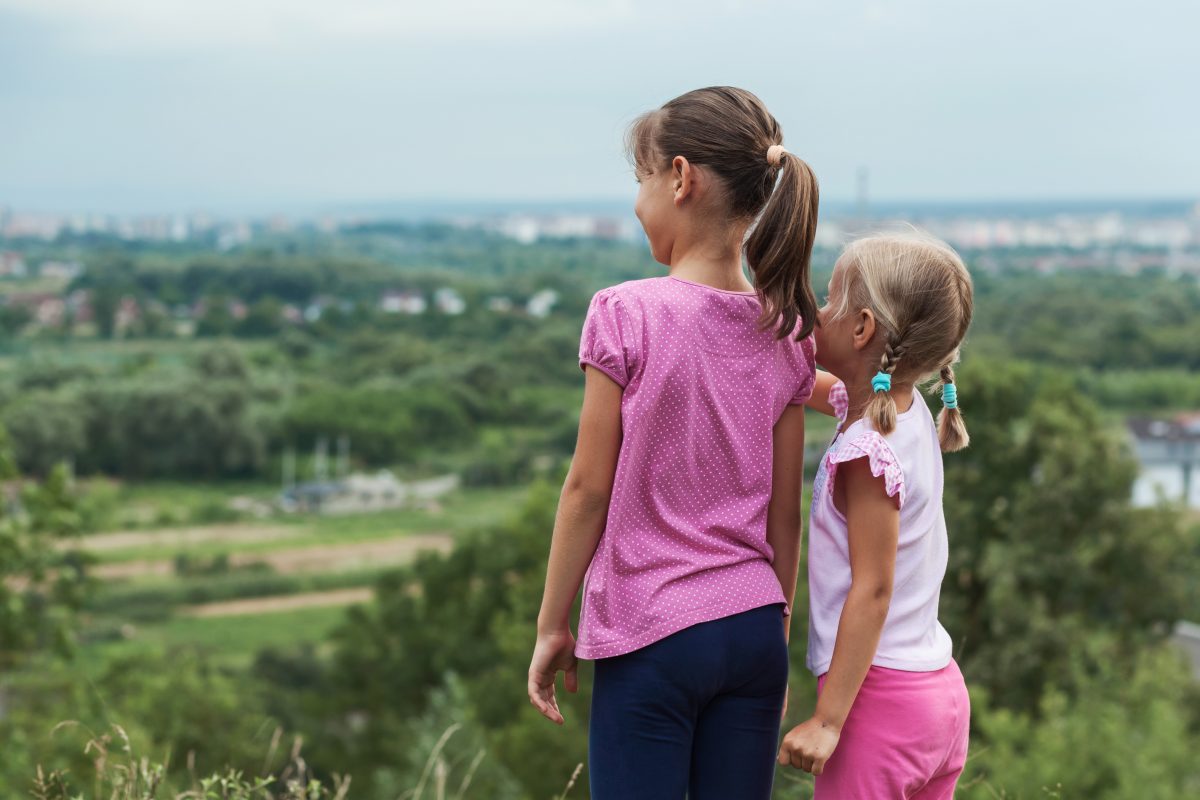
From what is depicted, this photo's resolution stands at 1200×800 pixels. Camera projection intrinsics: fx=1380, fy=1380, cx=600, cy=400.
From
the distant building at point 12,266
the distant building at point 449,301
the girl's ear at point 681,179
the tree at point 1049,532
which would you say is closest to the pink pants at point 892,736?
the girl's ear at point 681,179

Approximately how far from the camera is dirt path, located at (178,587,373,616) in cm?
3253

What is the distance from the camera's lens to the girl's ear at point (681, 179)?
5.77 feet

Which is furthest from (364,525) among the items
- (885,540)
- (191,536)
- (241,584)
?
(885,540)

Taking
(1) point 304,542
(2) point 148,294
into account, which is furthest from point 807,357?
(2) point 148,294

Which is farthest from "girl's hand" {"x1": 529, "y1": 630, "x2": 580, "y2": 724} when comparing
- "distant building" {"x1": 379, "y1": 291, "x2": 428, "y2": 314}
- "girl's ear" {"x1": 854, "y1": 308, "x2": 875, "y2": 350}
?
"distant building" {"x1": 379, "y1": 291, "x2": 428, "y2": 314}

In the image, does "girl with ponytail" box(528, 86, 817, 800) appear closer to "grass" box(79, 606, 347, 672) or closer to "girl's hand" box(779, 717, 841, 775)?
"girl's hand" box(779, 717, 841, 775)

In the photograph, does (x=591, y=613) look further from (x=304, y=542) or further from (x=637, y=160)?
(x=304, y=542)

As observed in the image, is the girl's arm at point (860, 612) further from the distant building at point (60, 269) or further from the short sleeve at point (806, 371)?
the distant building at point (60, 269)

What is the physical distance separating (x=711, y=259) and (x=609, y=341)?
0.64ft

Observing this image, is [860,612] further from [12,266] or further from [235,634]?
[12,266]

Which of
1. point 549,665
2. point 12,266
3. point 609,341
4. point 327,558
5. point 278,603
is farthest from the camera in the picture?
point 12,266

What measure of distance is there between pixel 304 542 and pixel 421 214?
151695 millimetres

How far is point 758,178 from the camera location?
1.78 m

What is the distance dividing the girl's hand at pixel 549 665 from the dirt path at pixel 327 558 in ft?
109
